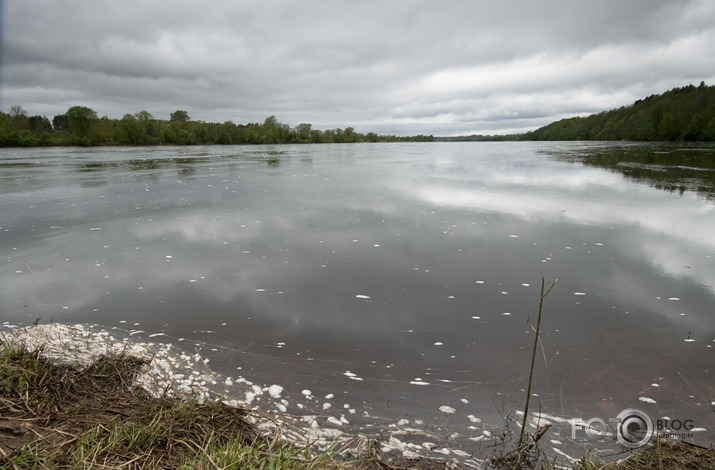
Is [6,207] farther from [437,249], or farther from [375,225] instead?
[437,249]

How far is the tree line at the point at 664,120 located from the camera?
219 feet

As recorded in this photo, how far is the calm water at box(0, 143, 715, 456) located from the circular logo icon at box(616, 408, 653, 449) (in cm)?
9

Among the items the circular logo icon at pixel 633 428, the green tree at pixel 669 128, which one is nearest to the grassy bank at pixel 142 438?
the circular logo icon at pixel 633 428

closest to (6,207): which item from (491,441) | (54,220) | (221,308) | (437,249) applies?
(54,220)

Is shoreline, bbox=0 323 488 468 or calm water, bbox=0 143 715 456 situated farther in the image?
calm water, bbox=0 143 715 456

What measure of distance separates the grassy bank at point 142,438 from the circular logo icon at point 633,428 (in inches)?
5.1

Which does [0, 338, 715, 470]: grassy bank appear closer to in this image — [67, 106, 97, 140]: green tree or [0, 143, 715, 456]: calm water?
[0, 143, 715, 456]: calm water

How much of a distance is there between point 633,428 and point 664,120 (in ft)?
313

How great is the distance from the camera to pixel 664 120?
241ft

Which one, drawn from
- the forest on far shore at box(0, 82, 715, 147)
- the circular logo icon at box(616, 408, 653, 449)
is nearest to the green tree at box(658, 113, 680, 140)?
the forest on far shore at box(0, 82, 715, 147)

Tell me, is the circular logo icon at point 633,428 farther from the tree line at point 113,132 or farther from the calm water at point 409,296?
the tree line at point 113,132

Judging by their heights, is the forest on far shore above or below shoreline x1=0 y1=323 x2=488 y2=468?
above

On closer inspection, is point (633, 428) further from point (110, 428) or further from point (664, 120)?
point (664, 120)

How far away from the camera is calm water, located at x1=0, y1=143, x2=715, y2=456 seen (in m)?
2.99
